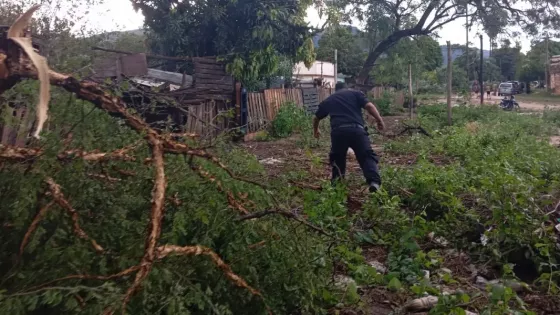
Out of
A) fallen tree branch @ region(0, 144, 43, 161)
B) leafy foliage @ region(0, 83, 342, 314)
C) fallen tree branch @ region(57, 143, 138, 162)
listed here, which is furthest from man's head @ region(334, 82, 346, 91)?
fallen tree branch @ region(0, 144, 43, 161)

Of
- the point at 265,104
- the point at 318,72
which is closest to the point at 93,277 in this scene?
the point at 265,104

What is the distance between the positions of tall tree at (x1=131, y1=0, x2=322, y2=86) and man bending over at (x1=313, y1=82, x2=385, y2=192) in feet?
24.1

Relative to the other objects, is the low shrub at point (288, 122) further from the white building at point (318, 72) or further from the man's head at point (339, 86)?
the man's head at point (339, 86)

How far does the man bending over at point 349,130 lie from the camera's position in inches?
245

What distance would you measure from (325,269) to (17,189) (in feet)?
5.07

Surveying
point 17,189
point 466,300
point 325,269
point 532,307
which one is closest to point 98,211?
point 17,189

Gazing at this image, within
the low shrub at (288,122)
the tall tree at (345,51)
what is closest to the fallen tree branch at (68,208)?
the low shrub at (288,122)

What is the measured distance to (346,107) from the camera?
21.0 feet

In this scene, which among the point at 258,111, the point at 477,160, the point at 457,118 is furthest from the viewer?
the point at 457,118

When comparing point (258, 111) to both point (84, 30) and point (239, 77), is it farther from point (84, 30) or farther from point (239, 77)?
point (84, 30)

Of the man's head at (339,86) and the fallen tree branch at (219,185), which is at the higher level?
the man's head at (339,86)

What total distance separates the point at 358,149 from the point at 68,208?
4.16m

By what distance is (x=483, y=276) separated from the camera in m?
4.03

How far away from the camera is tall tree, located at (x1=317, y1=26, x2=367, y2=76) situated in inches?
1352
